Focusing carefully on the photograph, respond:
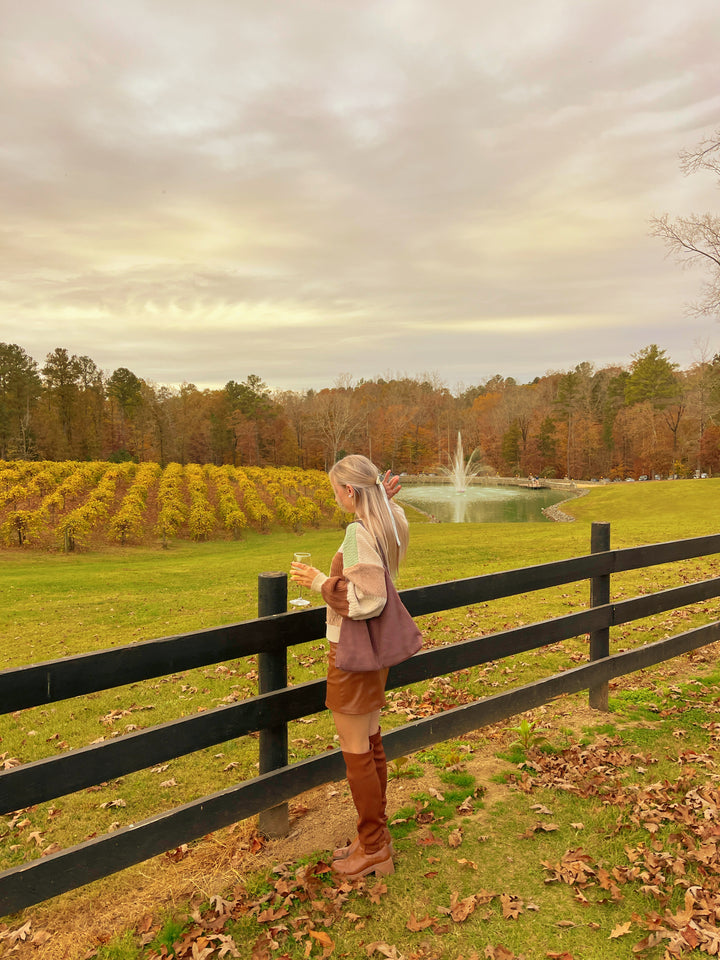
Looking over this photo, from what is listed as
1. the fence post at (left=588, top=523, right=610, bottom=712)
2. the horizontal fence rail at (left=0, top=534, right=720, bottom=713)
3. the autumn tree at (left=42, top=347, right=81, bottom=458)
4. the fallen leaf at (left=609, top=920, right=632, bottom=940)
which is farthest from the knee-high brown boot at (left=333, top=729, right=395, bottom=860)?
the autumn tree at (left=42, top=347, right=81, bottom=458)

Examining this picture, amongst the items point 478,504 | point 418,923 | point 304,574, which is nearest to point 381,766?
point 418,923

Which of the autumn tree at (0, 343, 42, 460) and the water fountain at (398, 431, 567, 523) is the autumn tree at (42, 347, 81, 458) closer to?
the autumn tree at (0, 343, 42, 460)

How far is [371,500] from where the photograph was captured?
9.88ft

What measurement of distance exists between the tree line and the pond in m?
16.5

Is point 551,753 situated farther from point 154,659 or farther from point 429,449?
A: point 429,449

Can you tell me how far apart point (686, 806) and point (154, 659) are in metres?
3.53

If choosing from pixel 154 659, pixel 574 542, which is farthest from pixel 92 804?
pixel 574 542

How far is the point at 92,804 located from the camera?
4582 mm

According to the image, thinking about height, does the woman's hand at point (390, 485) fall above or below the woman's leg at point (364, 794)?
above

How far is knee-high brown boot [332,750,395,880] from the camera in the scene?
310 centimetres

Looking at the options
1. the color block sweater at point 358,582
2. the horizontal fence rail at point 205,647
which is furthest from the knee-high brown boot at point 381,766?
the color block sweater at point 358,582

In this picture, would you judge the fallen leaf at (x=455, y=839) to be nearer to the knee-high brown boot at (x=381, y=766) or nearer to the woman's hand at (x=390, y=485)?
the knee-high brown boot at (x=381, y=766)

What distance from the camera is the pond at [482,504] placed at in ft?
130

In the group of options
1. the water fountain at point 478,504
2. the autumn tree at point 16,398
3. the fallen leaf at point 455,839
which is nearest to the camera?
the fallen leaf at point 455,839
